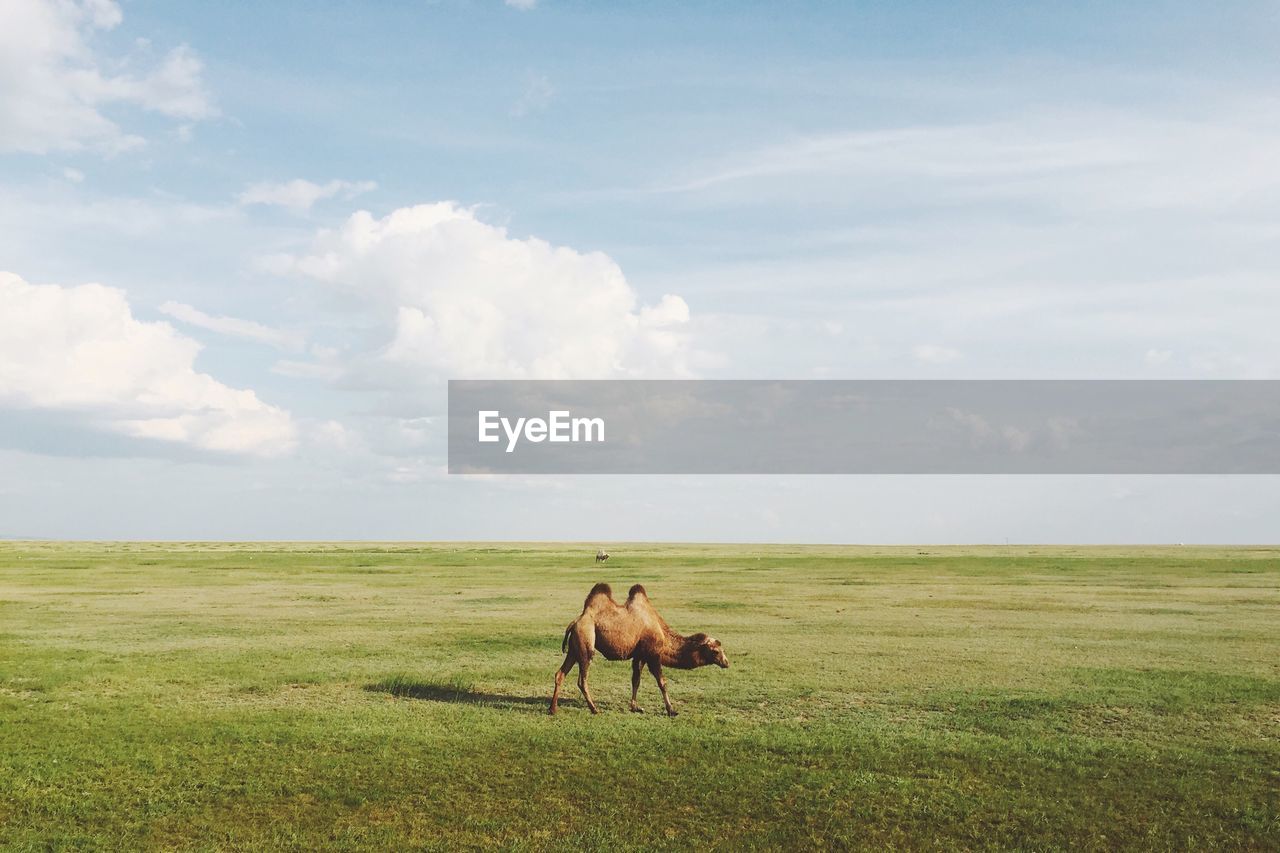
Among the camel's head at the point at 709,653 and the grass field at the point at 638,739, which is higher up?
the camel's head at the point at 709,653

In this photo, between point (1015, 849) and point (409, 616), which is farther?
point (409, 616)

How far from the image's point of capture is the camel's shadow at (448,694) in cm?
1759

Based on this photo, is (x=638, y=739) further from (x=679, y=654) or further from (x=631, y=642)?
(x=679, y=654)

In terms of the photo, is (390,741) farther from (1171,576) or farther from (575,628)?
(1171,576)

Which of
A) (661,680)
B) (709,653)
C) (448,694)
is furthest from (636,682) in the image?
(448,694)

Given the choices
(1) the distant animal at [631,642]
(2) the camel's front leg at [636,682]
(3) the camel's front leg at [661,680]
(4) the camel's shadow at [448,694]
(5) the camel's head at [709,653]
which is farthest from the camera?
(4) the camel's shadow at [448,694]

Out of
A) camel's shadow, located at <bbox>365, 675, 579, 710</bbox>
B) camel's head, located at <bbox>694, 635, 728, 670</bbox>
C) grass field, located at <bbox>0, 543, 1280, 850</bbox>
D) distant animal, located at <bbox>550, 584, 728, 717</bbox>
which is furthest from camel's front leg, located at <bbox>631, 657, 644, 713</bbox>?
camel's shadow, located at <bbox>365, 675, 579, 710</bbox>

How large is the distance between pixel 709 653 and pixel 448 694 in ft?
19.3

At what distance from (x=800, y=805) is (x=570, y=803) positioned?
317 cm

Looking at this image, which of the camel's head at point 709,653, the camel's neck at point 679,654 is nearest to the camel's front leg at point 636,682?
the camel's neck at point 679,654

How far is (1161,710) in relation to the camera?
17.1m

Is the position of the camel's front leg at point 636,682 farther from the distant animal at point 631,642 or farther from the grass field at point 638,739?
the grass field at point 638,739

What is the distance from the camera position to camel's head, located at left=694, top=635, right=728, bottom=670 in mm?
16500

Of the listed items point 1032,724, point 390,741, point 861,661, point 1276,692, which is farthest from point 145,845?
point 1276,692
